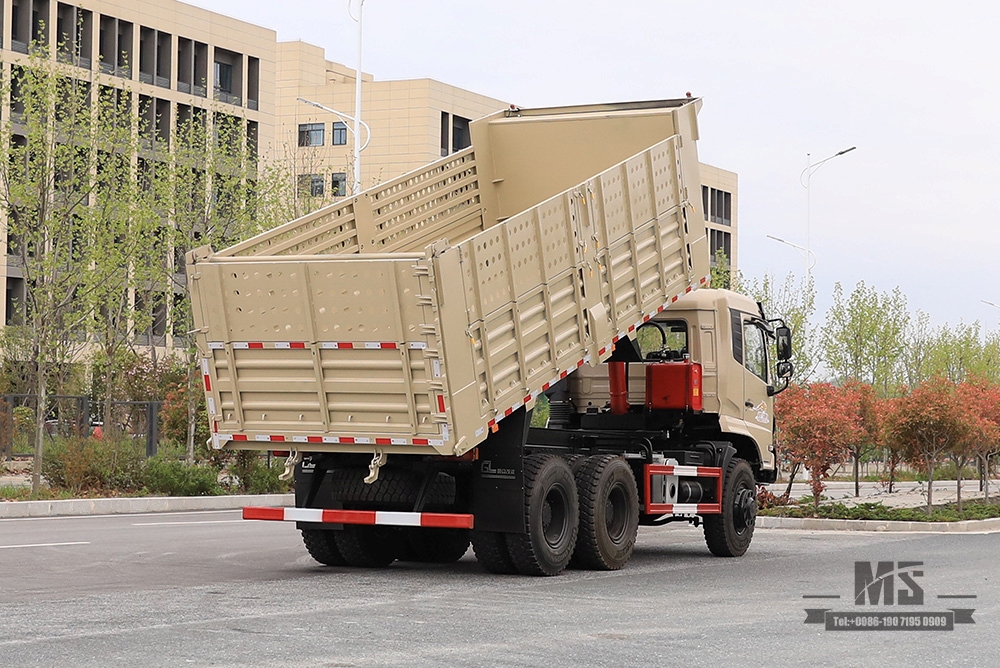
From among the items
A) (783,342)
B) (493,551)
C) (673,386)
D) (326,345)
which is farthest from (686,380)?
(326,345)

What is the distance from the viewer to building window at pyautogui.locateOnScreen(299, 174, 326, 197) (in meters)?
37.1

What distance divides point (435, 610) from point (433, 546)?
473 cm

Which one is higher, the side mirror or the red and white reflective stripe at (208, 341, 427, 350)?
the side mirror

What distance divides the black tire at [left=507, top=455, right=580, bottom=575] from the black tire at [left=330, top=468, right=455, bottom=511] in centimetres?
73

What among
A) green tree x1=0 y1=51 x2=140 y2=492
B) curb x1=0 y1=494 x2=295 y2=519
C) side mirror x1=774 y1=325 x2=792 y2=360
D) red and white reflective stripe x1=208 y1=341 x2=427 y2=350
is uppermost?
green tree x1=0 y1=51 x2=140 y2=492

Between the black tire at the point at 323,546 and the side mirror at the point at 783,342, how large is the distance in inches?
250

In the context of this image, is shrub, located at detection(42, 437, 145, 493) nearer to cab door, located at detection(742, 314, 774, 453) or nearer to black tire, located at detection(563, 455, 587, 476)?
cab door, located at detection(742, 314, 774, 453)

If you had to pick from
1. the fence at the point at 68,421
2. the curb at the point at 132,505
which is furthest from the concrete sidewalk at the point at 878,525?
the fence at the point at 68,421

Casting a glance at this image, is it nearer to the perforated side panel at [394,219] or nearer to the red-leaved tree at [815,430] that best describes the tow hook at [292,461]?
the perforated side panel at [394,219]

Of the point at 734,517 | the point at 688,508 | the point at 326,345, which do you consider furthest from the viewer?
the point at 734,517

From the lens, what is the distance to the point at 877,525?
75.8 feet

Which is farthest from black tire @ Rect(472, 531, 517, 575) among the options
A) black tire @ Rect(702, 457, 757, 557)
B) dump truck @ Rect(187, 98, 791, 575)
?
black tire @ Rect(702, 457, 757, 557)

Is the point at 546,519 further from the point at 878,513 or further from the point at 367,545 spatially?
the point at 878,513

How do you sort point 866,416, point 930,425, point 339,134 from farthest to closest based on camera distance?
point 339,134 < point 866,416 < point 930,425
